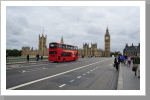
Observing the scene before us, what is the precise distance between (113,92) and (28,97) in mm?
3169

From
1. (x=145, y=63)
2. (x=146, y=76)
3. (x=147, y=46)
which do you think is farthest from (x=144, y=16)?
(x=146, y=76)

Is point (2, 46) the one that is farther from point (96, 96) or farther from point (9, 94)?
point (96, 96)

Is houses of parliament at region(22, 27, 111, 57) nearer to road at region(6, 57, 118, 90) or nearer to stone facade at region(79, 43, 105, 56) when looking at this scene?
stone facade at region(79, 43, 105, 56)

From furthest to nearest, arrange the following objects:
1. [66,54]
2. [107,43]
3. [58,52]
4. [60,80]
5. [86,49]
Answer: [107,43] → [86,49] → [66,54] → [58,52] → [60,80]

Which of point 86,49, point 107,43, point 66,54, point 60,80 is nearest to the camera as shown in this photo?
point 60,80

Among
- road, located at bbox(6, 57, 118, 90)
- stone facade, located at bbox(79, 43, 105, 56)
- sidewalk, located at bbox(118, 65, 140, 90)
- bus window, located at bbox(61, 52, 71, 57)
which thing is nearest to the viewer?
sidewalk, located at bbox(118, 65, 140, 90)

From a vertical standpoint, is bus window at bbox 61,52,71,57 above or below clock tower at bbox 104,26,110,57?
below

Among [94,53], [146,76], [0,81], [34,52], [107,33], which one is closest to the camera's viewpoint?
[146,76]

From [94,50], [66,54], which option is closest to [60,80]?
[66,54]

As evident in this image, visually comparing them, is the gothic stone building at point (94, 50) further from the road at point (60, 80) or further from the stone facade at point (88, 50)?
the road at point (60, 80)

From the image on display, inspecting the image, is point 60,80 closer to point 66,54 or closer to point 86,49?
point 66,54

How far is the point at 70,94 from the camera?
441cm

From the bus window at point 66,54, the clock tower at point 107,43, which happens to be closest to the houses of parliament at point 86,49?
the clock tower at point 107,43

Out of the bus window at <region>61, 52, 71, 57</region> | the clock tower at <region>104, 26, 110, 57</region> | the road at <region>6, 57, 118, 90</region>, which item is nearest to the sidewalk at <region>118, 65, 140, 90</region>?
the road at <region>6, 57, 118, 90</region>
